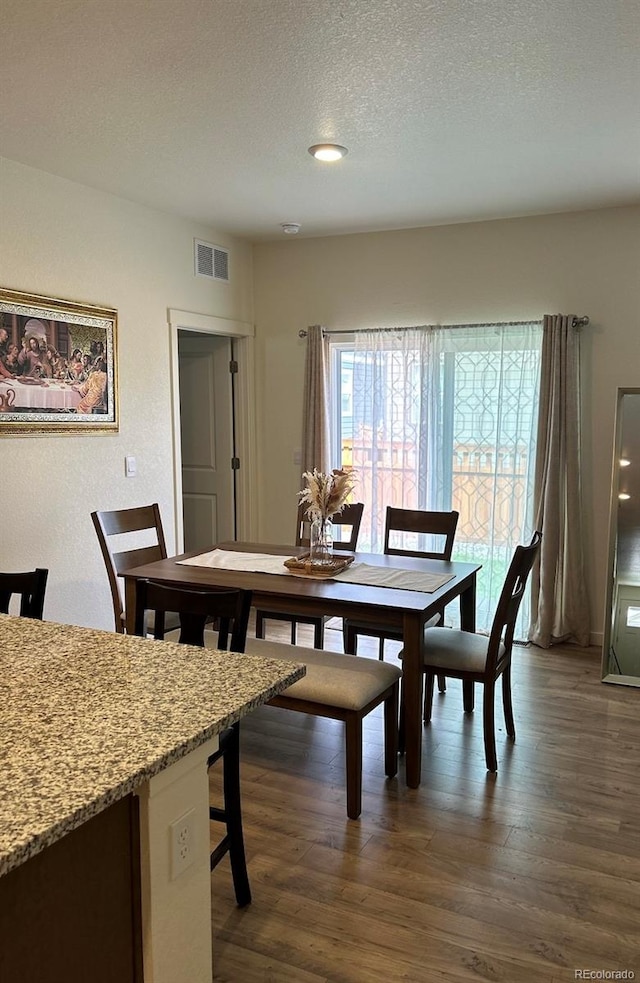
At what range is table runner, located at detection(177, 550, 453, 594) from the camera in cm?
312

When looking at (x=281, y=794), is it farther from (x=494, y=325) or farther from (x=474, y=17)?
(x=494, y=325)

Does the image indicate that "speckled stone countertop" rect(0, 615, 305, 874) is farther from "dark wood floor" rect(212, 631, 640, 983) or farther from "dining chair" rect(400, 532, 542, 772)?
"dining chair" rect(400, 532, 542, 772)

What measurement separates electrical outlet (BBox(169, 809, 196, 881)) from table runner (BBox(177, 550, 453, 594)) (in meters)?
1.76

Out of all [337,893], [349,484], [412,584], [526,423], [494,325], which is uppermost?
[494,325]

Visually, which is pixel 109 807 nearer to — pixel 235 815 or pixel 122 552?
pixel 235 815

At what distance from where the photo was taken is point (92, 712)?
4.48ft

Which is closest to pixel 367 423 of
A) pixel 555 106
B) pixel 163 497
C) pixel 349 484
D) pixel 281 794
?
pixel 163 497

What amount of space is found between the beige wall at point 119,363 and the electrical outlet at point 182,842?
2663 millimetres

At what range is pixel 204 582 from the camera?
3139mm

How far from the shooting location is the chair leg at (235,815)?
6.95ft

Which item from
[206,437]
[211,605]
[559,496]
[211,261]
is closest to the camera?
[211,605]

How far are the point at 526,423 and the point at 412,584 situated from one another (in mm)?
2019

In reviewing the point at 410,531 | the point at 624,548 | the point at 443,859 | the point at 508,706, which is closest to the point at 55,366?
the point at 410,531

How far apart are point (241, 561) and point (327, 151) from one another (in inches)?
79.0
